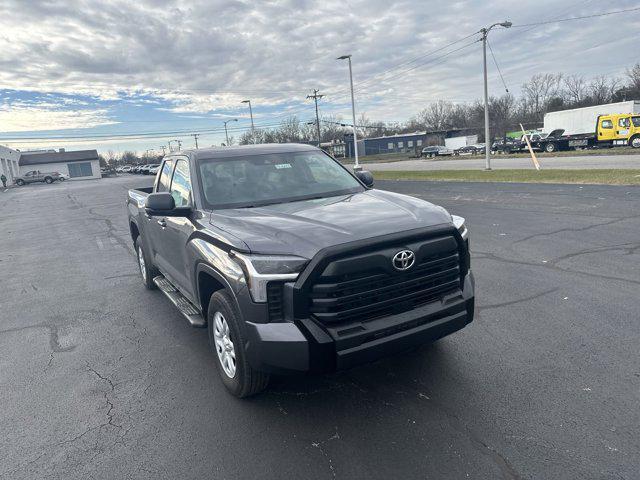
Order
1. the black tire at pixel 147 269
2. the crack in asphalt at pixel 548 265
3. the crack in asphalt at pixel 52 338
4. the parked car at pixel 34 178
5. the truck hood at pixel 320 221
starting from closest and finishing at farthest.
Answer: the truck hood at pixel 320 221, the crack in asphalt at pixel 52 338, the crack in asphalt at pixel 548 265, the black tire at pixel 147 269, the parked car at pixel 34 178

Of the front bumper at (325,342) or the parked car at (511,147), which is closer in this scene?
the front bumper at (325,342)

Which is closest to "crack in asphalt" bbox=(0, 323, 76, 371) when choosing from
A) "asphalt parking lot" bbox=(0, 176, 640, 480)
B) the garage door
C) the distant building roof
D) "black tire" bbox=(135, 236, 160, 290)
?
"asphalt parking lot" bbox=(0, 176, 640, 480)

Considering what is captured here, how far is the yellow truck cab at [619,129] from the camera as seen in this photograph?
1350 inches

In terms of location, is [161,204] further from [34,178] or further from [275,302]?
[34,178]

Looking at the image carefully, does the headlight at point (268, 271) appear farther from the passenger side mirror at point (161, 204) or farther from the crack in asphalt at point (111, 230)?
the crack in asphalt at point (111, 230)

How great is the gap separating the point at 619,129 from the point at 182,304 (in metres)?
40.1

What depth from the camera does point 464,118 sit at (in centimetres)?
11431

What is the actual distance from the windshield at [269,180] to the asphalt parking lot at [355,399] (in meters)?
1.53

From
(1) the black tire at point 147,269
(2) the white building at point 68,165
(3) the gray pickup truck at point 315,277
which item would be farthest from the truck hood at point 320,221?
(2) the white building at point 68,165

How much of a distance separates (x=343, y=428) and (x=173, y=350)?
2.15 m

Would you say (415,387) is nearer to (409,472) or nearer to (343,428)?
(343,428)

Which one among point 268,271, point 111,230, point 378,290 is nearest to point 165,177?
point 268,271

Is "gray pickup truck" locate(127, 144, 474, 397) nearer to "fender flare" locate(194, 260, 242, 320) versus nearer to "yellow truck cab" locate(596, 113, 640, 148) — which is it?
"fender flare" locate(194, 260, 242, 320)

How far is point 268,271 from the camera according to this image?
2951 millimetres
